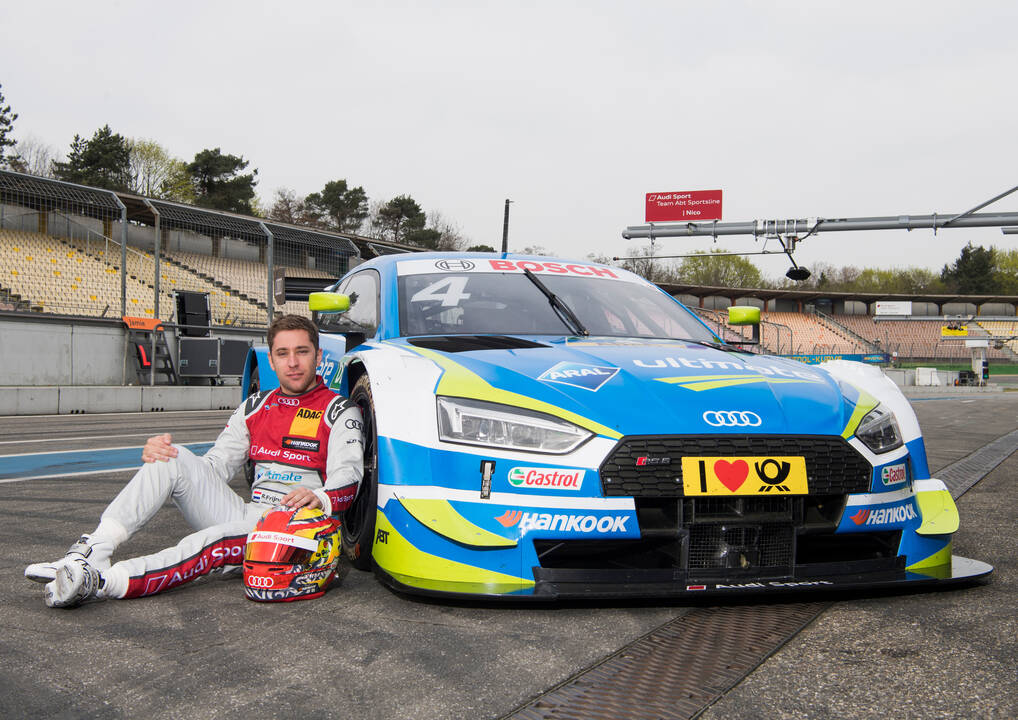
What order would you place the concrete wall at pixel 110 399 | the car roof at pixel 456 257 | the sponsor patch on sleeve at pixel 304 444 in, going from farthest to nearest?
the concrete wall at pixel 110 399 → the car roof at pixel 456 257 → the sponsor patch on sleeve at pixel 304 444

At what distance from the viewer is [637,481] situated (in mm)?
2699

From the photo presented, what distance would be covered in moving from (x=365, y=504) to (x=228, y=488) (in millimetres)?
Result: 557

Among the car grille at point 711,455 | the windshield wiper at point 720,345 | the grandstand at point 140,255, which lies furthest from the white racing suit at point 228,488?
the grandstand at point 140,255

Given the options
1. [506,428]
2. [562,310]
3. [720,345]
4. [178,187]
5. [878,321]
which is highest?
[178,187]

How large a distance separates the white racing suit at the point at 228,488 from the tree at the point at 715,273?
290ft

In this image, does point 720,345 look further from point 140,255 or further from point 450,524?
point 140,255

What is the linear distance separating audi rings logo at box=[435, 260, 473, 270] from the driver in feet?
3.25

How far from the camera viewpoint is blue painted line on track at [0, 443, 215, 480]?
20.3 feet

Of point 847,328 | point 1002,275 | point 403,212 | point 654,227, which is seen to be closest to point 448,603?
point 654,227

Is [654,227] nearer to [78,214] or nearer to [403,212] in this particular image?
[78,214]

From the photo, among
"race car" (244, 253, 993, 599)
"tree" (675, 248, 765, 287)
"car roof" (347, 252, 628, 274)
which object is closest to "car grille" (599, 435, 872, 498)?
"race car" (244, 253, 993, 599)

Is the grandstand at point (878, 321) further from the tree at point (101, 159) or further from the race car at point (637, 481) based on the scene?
the race car at point (637, 481)

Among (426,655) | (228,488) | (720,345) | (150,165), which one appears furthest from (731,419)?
(150,165)

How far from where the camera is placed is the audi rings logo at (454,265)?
4.47 meters
